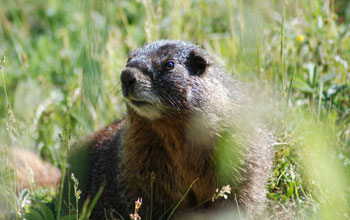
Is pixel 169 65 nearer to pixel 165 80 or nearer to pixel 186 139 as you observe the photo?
pixel 165 80

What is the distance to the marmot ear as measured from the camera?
3650 millimetres

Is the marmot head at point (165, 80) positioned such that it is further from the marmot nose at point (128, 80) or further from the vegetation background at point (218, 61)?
the vegetation background at point (218, 61)

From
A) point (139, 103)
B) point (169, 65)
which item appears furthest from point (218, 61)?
point (139, 103)

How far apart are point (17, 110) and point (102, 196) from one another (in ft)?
6.22

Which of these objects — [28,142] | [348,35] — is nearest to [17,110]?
[28,142]

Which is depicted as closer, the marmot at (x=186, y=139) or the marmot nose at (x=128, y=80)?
the marmot nose at (x=128, y=80)

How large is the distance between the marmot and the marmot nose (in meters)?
0.03

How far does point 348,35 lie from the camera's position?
16.3ft

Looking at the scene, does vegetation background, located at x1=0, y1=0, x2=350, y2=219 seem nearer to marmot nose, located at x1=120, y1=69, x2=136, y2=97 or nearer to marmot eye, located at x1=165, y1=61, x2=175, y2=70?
marmot nose, located at x1=120, y1=69, x2=136, y2=97

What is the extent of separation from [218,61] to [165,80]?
6.43ft

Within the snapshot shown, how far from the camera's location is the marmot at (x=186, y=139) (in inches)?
135

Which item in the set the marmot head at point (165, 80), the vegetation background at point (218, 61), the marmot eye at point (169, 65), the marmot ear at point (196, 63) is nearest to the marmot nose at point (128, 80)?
the marmot head at point (165, 80)

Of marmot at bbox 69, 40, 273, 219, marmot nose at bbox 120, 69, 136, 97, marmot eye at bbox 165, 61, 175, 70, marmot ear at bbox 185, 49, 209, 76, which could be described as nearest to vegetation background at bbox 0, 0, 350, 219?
marmot nose at bbox 120, 69, 136, 97

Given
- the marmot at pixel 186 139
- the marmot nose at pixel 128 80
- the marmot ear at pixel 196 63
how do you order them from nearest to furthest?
the marmot nose at pixel 128 80 → the marmot at pixel 186 139 → the marmot ear at pixel 196 63
